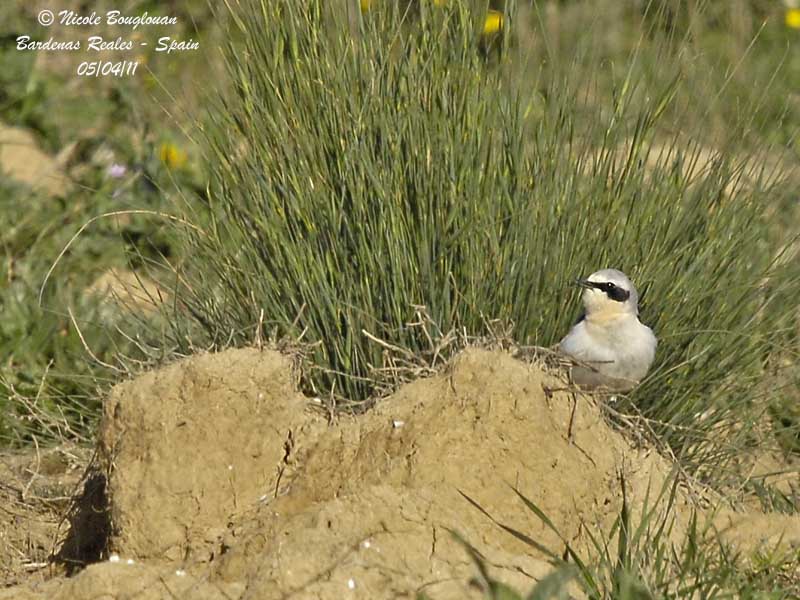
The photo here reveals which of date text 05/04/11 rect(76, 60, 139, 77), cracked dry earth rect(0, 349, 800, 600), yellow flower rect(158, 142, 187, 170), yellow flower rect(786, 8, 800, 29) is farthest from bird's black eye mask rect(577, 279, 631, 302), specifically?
yellow flower rect(786, 8, 800, 29)

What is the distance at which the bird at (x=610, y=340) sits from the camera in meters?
3.99

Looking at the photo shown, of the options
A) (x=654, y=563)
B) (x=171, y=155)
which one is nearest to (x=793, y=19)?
(x=171, y=155)

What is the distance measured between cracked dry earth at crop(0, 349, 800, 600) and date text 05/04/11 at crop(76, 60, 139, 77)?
13.3ft

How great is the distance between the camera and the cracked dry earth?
11.4ft

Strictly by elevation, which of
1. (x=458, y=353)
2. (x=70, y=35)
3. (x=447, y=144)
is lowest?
(x=70, y=35)

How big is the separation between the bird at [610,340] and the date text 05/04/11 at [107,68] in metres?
4.10

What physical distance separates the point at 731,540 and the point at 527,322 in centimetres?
89

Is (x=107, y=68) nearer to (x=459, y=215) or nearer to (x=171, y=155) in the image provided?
(x=171, y=155)

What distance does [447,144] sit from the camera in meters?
4.07

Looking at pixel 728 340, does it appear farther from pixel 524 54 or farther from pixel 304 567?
pixel 304 567

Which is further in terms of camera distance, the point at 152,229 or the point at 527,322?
the point at 152,229

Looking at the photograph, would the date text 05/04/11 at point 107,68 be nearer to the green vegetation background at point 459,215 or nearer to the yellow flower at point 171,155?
the yellow flower at point 171,155

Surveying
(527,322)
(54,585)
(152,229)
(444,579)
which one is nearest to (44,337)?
(152,229)

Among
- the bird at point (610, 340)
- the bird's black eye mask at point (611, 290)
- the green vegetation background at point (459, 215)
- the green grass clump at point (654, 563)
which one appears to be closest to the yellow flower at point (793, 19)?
the green vegetation background at point (459, 215)
